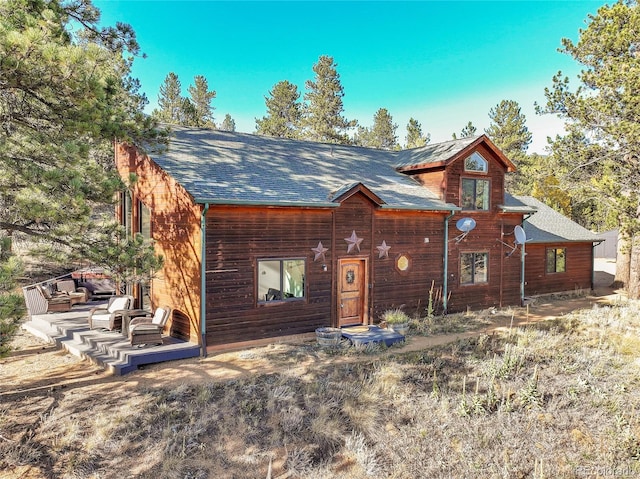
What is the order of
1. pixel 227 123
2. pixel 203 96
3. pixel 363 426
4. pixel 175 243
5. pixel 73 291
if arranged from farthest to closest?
pixel 227 123 → pixel 203 96 → pixel 73 291 → pixel 175 243 → pixel 363 426

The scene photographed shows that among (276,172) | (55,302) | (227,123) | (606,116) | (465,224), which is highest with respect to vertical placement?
(227,123)

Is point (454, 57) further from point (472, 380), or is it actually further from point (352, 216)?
point (472, 380)

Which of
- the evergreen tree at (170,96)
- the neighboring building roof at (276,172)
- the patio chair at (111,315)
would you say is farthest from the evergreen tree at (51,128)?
the evergreen tree at (170,96)

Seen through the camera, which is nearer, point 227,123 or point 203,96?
point 203,96

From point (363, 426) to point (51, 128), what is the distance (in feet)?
25.8

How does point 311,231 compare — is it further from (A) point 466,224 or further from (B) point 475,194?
(B) point 475,194

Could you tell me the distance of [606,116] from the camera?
53.2ft

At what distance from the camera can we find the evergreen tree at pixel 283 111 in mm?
38688

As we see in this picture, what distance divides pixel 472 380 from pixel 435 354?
1561mm

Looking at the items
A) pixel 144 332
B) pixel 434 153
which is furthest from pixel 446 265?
pixel 144 332

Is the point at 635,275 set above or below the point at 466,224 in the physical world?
below

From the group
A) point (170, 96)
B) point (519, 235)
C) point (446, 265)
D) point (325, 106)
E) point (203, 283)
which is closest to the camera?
point (203, 283)

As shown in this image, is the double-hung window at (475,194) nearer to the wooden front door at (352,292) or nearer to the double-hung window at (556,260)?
the wooden front door at (352,292)

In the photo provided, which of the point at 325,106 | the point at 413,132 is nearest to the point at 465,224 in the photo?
the point at 325,106
